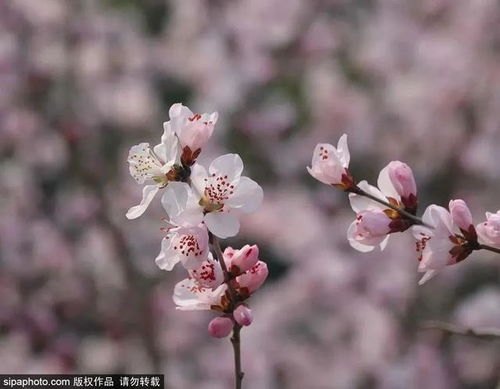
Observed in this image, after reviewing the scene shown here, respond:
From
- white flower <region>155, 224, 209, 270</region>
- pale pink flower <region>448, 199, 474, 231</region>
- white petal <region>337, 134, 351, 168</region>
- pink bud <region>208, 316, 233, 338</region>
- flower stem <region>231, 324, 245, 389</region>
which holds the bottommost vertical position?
pink bud <region>208, 316, 233, 338</region>

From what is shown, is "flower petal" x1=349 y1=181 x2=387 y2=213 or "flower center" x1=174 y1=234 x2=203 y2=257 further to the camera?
"flower petal" x1=349 y1=181 x2=387 y2=213

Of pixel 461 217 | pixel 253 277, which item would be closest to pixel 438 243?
pixel 461 217

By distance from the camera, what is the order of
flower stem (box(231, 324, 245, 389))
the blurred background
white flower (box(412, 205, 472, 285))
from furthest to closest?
1. the blurred background
2. white flower (box(412, 205, 472, 285))
3. flower stem (box(231, 324, 245, 389))

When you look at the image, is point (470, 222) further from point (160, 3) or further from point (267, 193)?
point (160, 3)

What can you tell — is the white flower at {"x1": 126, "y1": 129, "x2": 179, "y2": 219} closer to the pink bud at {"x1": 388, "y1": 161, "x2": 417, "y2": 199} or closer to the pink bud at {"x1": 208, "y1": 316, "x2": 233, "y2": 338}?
the pink bud at {"x1": 208, "y1": 316, "x2": 233, "y2": 338}

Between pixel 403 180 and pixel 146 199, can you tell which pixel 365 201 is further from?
pixel 146 199

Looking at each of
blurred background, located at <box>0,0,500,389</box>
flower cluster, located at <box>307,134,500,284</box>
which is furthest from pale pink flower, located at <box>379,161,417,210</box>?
blurred background, located at <box>0,0,500,389</box>

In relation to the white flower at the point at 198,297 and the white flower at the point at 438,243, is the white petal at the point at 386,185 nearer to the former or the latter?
the white flower at the point at 438,243
